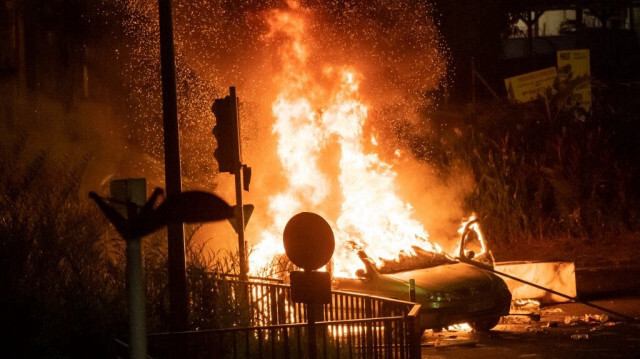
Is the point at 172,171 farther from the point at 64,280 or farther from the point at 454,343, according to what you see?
the point at 454,343

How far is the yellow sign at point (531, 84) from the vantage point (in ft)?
66.4

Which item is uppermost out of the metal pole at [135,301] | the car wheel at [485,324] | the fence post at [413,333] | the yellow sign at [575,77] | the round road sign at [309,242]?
the yellow sign at [575,77]

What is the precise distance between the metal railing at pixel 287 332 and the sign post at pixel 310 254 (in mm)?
1151

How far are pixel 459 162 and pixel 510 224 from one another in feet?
6.02

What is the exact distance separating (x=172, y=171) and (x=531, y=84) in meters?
13.9

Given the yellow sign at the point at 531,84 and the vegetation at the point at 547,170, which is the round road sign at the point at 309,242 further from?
the yellow sign at the point at 531,84

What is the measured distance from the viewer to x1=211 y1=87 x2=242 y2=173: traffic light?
1021cm

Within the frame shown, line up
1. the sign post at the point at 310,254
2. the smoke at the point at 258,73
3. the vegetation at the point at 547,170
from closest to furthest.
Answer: the sign post at the point at 310,254
the smoke at the point at 258,73
the vegetation at the point at 547,170

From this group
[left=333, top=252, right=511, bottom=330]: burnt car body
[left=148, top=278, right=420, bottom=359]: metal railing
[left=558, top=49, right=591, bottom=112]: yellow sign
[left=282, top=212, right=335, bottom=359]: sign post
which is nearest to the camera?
[left=282, top=212, right=335, bottom=359]: sign post

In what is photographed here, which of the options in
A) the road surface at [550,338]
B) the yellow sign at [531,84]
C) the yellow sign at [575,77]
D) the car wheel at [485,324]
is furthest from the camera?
the yellow sign at [531,84]

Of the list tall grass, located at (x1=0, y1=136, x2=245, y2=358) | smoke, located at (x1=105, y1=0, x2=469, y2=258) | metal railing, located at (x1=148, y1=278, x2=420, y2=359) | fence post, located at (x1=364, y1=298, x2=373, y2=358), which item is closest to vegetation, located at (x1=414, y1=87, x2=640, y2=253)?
smoke, located at (x1=105, y1=0, x2=469, y2=258)

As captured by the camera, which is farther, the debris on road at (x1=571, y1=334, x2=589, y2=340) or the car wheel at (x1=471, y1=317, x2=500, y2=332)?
the car wheel at (x1=471, y1=317, x2=500, y2=332)

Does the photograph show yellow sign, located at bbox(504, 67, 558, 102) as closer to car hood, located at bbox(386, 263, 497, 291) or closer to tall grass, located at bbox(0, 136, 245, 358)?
car hood, located at bbox(386, 263, 497, 291)

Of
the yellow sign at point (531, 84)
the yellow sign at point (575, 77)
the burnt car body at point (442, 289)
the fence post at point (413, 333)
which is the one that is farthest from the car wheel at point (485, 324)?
the yellow sign at point (531, 84)
